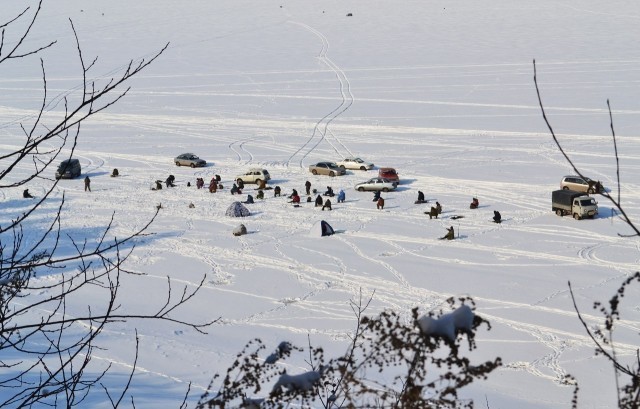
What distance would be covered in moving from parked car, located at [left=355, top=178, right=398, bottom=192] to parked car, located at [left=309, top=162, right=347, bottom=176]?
2.80m

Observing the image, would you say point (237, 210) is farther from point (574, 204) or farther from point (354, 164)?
point (574, 204)

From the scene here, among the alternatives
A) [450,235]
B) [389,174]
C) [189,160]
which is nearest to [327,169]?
[389,174]

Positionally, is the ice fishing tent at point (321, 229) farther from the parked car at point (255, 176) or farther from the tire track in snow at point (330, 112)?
the tire track in snow at point (330, 112)

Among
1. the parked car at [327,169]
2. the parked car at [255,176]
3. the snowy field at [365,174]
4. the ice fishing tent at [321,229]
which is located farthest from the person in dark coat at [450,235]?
the parked car at [327,169]

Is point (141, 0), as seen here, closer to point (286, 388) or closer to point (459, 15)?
point (459, 15)

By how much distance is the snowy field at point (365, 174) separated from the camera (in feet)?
50.8

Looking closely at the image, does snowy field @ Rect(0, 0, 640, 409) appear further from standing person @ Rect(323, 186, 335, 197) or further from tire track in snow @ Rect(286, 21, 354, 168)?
standing person @ Rect(323, 186, 335, 197)

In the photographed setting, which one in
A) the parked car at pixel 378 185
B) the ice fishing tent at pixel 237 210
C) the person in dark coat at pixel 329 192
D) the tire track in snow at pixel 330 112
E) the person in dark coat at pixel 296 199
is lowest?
the ice fishing tent at pixel 237 210

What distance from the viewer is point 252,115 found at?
45.4 meters

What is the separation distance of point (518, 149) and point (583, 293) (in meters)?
17.2

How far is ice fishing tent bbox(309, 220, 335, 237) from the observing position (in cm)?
2308

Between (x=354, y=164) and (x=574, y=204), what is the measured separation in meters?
10.4

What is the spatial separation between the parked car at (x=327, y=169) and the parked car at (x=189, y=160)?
14.9 feet

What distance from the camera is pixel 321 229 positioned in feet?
75.7
